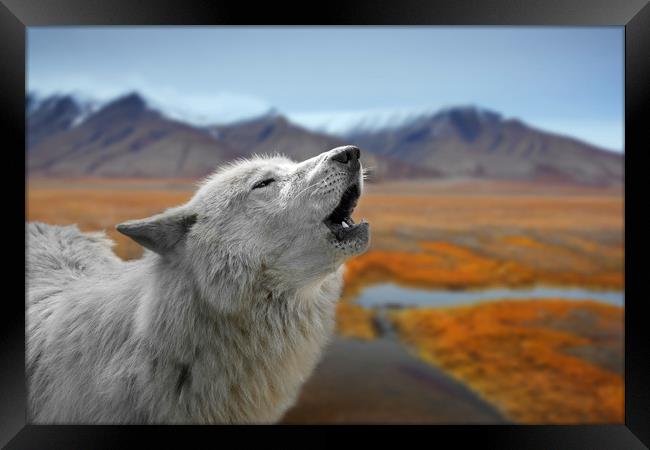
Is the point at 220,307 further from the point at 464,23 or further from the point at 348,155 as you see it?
the point at 464,23

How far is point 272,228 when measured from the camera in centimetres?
212

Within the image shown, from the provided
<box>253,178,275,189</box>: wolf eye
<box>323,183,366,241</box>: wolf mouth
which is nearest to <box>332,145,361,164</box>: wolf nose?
<box>323,183,366,241</box>: wolf mouth

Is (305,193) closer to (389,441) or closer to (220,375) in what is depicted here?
(220,375)

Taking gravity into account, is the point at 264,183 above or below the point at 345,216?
above

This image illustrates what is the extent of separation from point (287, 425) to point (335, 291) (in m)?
0.86

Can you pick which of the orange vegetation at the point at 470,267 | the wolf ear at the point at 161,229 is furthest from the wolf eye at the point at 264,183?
the orange vegetation at the point at 470,267

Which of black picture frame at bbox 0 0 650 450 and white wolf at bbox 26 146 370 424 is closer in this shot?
white wolf at bbox 26 146 370 424

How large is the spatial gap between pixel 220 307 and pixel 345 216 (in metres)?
0.67

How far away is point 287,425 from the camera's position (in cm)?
270

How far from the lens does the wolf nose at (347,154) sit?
2.06 meters

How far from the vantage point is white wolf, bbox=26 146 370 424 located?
208cm

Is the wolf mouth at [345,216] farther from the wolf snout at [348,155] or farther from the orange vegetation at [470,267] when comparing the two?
the orange vegetation at [470,267]

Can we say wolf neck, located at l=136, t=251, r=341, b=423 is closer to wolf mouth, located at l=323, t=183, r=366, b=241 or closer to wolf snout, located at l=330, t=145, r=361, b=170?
wolf mouth, located at l=323, t=183, r=366, b=241

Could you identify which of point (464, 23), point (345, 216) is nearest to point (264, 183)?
point (345, 216)
